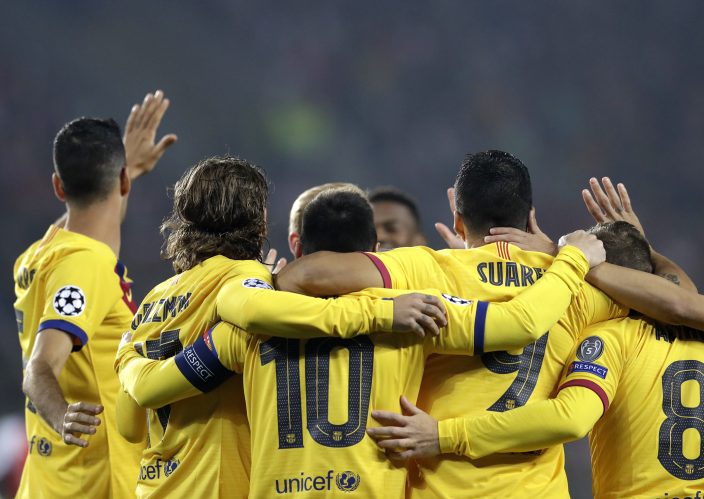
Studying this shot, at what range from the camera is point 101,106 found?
11.3 meters

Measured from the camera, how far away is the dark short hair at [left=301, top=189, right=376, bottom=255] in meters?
2.95

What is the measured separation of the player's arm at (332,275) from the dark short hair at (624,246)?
3.06ft

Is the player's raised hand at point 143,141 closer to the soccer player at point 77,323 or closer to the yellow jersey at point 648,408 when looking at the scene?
the soccer player at point 77,323

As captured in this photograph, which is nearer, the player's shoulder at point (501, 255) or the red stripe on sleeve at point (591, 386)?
the red stripe on sleeve at point (591, 386)

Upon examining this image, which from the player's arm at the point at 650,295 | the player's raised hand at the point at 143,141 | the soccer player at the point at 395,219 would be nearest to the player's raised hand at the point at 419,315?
the player's arm at the point at 650,295

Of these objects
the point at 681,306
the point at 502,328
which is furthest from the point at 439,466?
the point at 681,306

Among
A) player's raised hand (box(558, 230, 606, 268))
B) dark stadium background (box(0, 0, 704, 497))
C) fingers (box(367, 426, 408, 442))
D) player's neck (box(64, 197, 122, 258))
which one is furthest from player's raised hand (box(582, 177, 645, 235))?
dark stadium background (box(0, 0, 704, 497))

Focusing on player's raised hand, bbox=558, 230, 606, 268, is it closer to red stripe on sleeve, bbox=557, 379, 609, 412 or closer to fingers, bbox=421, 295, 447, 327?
red stripe on sleeve, bbox=557, 379, 609, 412

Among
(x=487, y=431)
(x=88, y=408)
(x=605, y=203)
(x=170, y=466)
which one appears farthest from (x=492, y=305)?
(x=88, y=408)

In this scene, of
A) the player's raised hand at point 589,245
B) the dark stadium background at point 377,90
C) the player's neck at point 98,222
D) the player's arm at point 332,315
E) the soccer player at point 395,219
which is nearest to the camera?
the player's arm at point 332,315

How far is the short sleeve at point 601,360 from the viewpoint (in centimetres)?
282

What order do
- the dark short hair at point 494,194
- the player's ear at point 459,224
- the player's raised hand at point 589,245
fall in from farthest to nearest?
1. the player's ear at point 459,224
2. the dark short hair at point 494,194
3. the player's raised hand at point 589,245

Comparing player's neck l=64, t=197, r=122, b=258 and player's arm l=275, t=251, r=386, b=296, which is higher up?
player's neck l=64, t=197, r=122, b=258

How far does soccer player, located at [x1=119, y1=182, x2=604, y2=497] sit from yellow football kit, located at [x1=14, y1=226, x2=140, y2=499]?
1.01m
